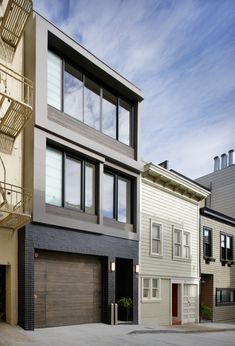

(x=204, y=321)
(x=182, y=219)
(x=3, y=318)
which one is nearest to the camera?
(x=3, y=318)

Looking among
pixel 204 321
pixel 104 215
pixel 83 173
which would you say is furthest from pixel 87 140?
pixel 204 321

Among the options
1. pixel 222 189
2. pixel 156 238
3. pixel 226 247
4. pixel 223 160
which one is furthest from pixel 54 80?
pixel 223 160

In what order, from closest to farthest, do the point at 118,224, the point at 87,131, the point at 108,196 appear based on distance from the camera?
the point at 87,131 → the point at 108,196 → the point at 118,224

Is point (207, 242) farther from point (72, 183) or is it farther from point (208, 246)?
point (72, 183)

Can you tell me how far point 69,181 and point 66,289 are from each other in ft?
13.0

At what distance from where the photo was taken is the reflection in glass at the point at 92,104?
1852 cm

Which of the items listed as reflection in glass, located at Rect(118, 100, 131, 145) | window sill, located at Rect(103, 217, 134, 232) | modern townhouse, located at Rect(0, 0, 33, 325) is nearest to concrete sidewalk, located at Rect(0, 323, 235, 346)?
modern townhouse, located at Rect(0, 0, 33, 325)

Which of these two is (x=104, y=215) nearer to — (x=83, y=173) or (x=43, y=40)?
(x=83, y=173)

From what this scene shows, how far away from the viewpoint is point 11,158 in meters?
14.9

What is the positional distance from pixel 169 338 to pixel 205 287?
11.9 meters

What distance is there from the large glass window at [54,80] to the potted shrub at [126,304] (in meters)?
8.45

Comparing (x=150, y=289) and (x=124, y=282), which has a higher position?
(x=124, y=282)

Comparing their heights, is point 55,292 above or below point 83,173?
below

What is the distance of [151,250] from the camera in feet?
70.3
